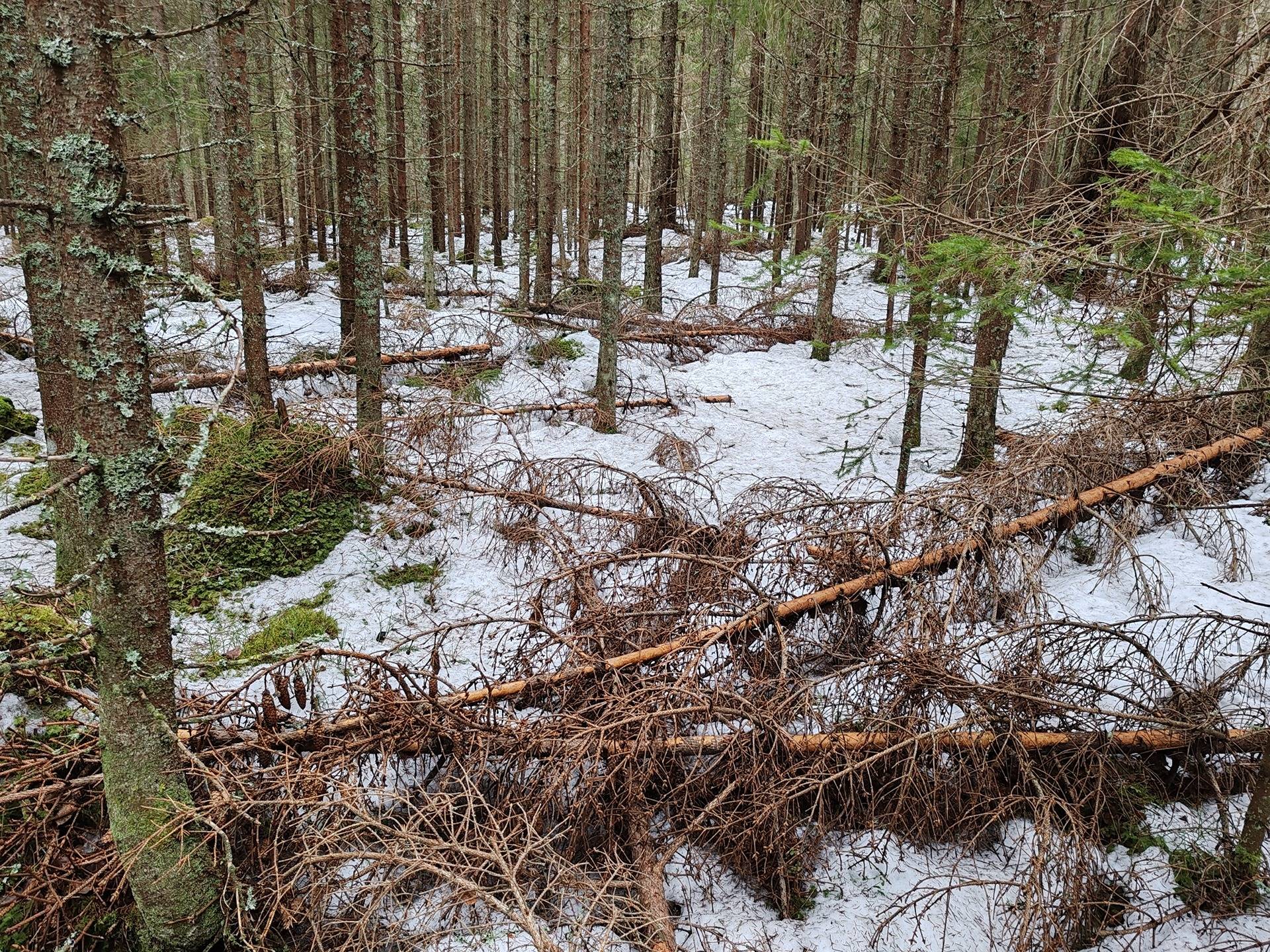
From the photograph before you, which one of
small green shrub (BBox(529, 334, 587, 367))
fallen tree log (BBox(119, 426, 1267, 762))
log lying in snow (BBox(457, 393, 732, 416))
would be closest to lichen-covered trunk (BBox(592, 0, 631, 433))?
log lying in snow (BBox(457, 393, 732, 416))

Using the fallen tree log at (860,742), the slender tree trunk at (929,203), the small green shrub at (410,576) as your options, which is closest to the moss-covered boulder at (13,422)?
the small green shrub at (410,576)

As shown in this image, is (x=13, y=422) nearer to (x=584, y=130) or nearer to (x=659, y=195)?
(x=659, y=195)

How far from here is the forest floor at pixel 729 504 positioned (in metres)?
3.21

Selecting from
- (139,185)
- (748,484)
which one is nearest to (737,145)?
(139,185)

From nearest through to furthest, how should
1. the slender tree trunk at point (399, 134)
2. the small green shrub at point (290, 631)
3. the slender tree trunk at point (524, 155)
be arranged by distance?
the small green shrub at point (290, 631), the slender tree trunk at point (524, 155), the slender tree trunk at point (399, 134)

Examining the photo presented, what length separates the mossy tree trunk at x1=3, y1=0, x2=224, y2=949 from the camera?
7.44 feet

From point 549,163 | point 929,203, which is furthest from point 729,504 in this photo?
point 549,163

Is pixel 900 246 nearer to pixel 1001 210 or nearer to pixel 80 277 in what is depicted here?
pixel 1001 210

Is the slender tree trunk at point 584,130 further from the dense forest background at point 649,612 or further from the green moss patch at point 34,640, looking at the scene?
the green moss patch at point 34,640

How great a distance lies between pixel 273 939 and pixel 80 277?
9.55ft

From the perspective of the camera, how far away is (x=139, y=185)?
41.1ft

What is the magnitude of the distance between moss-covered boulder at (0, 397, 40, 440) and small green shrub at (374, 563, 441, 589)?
4.66m

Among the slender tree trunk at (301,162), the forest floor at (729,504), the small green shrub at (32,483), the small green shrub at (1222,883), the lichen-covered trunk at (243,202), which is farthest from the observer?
the slender tree trunk at (301,162)

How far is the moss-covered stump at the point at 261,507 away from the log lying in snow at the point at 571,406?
154 centimetres
